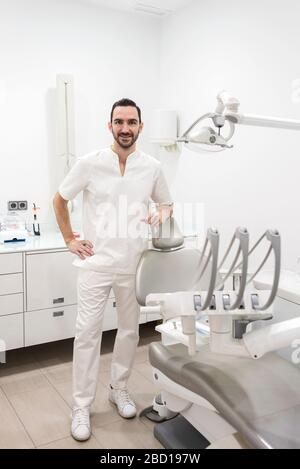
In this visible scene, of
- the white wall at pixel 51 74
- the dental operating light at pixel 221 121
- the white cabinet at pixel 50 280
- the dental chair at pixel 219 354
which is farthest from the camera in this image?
the white wall at pixel 51 74

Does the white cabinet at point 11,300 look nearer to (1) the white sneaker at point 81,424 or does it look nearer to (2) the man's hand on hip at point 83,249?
(2) the man's hand on hip at point 83,249

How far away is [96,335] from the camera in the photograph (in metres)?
2.16

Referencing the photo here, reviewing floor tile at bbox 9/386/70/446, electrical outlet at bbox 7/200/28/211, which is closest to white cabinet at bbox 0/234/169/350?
floor tile at bbox 9/386/70/446

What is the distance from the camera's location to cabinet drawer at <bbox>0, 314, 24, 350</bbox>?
2.66m

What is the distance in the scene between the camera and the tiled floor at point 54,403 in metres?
2.04

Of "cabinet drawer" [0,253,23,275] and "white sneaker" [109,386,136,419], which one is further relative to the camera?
"cabinet drawer" [0,253,23,275]

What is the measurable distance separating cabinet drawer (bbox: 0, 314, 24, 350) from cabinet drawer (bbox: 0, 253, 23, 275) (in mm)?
274

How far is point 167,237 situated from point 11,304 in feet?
3.95

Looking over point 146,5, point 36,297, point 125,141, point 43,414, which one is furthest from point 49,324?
point 146,5

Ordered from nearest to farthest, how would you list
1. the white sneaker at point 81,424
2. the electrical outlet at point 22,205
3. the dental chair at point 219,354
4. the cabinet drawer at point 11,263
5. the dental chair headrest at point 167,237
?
the dental chair at point 219,354, the dental chair headrest at point 167,237, the white sneaker at point 81,424, the cabinet drawer at point 11,263, the electrical outlet at point 22,205

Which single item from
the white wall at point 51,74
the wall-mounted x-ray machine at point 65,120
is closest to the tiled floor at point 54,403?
the white wall at point 51,74

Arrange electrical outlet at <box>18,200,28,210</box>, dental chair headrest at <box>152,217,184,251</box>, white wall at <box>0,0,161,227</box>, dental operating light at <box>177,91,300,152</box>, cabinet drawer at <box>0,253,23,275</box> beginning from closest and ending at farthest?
dental operating light at <box>177,91,300,152</box>
dental chair headrest at <box>152,217,184,251</box>
cabinet drawer at <box>0,253,23,275</box>
white wall at <box>0,0,161,227</box>
electrical outlet at <box>18,200,28,210</box>

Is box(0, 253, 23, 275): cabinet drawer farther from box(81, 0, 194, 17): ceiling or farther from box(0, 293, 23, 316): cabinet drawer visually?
box(81, 0, 194, 17): ceiling

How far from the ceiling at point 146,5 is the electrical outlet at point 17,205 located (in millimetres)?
1522
